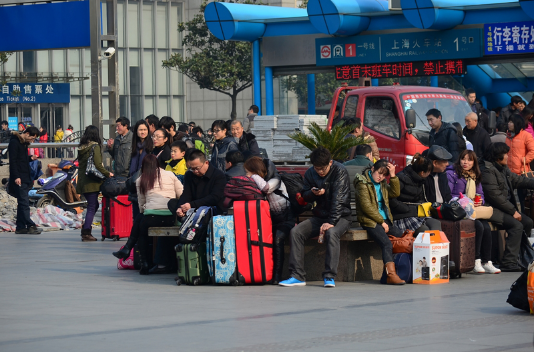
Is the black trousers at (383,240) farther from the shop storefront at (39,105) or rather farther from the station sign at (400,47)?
the shop storefront at (39,105)

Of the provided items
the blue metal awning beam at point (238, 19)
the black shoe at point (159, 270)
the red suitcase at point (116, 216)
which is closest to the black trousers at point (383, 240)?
the black shoe at point (159, 270)

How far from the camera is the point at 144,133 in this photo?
1363 cm

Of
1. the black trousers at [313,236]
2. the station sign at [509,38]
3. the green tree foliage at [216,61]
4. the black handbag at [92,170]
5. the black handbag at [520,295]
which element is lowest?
the black handbag at [520,295]

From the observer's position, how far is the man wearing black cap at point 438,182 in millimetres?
10844

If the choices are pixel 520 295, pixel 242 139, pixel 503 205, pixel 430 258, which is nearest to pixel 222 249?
pixel 430 258

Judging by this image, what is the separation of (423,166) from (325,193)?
1320 millimetres

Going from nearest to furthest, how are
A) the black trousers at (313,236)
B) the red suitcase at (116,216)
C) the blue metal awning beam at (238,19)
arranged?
the black trousers at (313,236), the red suitcase at (116,216), the blue metal awning beam at (238,19)

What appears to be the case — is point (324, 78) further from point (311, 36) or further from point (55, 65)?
point (55, 65)

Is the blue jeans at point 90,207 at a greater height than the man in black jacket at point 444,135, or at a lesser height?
lesser

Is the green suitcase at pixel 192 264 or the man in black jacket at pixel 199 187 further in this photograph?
the man in black jacket at pixel 199 187

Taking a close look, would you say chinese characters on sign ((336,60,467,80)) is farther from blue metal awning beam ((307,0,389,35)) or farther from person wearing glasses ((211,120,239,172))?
person wearing glasses ((211,120,239,172))

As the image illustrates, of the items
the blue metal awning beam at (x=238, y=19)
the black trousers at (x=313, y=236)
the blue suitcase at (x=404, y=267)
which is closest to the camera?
the black trousers at (x=313, y=236)

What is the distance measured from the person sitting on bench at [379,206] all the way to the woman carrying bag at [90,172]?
623 cm

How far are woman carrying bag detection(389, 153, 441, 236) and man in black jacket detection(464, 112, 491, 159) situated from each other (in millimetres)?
4916
